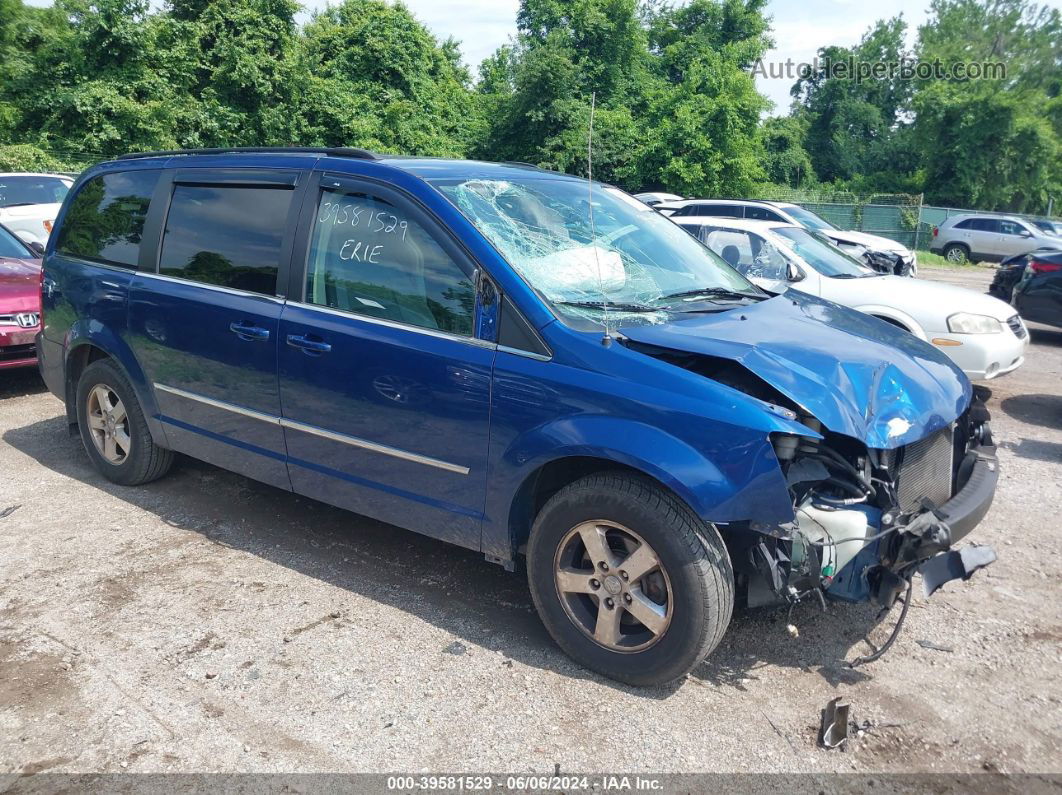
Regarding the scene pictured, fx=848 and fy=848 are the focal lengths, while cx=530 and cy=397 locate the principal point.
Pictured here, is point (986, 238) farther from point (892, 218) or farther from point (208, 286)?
point (208, 286)

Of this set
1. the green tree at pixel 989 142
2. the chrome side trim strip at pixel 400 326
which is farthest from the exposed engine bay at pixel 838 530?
the green tree at pixel 989 142

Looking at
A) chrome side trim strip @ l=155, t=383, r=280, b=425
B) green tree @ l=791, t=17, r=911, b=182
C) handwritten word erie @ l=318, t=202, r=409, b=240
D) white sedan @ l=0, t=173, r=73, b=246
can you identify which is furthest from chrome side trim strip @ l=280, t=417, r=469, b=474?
green tree @ l=791, t=17, r=911, b=182

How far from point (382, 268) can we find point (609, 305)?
41.1 inches

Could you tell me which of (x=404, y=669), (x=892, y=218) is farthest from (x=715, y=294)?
(x=892, y=218)

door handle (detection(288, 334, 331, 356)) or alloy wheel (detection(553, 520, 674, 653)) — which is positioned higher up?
door handle (detection(288, 334, 331, 356))

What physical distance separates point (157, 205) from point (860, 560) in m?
4.09

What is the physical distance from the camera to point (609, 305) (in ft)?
11.9

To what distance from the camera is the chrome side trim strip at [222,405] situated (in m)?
4.20

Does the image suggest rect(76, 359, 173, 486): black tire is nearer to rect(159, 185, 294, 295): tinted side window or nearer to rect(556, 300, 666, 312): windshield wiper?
rect(159, 185, 294, 295): tinted side window

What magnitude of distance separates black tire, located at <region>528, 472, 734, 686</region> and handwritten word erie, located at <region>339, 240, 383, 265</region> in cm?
141

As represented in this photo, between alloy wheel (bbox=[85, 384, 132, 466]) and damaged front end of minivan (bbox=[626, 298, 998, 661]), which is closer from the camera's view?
damaged front end of minivan (bbox=[626, 298, 998, 661])

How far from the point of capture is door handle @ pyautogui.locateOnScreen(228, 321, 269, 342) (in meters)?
4.11

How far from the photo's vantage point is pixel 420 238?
371cm

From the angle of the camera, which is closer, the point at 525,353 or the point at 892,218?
the point at 525,353
